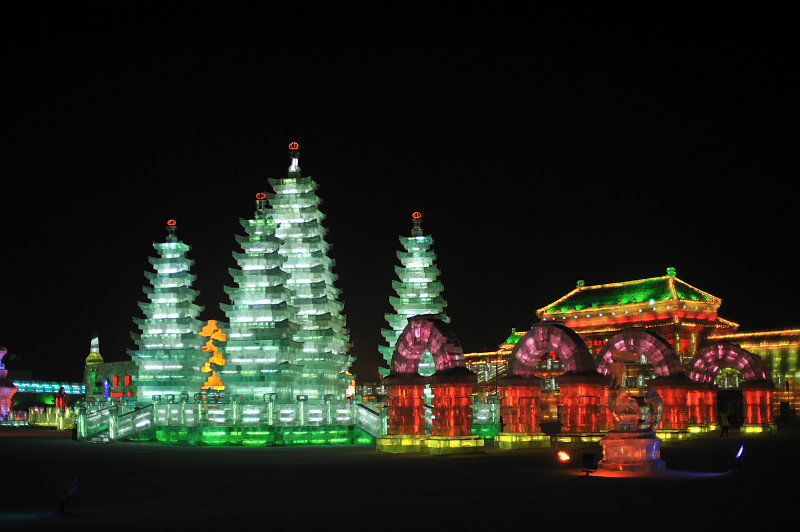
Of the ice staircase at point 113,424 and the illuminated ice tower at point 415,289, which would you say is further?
the illuminated ice tower at point 415,289

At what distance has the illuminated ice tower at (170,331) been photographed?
54.1m

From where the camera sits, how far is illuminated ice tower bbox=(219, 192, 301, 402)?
158ft

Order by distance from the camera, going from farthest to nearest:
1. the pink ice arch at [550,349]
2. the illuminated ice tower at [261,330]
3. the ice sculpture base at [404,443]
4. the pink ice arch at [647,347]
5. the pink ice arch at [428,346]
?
1. the illuminated ice tower at [261,330]
2. the pink ice arch at [647,347]
3. the pink ice arch at [550,349]
4. the ice sculpture base at [404,443]
5. the pink ice arch at [428,346]

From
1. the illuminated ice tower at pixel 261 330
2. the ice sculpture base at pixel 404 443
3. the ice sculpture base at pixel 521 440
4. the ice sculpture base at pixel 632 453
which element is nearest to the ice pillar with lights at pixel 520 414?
the ice sculpture base at pixel 521 440

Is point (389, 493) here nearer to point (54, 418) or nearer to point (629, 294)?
point (54, 418)

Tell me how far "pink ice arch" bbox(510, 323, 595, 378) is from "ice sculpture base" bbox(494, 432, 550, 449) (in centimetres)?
205

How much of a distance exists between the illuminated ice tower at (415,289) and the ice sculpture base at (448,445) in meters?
25.1

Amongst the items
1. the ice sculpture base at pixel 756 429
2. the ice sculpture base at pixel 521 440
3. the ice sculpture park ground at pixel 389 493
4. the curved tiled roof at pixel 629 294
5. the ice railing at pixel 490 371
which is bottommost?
the ice sculpture base at pixel 756 429

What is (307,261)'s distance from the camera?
55.1 meters

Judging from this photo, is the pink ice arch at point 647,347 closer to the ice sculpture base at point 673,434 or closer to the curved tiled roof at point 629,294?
the ice sculpture base at point 673,434

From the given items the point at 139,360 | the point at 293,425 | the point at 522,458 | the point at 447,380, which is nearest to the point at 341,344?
the point at 139,360

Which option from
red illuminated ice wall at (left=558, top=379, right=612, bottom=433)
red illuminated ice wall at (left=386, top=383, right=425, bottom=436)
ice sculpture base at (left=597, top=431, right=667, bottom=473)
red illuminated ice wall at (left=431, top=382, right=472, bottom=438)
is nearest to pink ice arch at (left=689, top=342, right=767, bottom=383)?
red illuminated ice wall at (left=558, top=379, right=612, bottom=433)

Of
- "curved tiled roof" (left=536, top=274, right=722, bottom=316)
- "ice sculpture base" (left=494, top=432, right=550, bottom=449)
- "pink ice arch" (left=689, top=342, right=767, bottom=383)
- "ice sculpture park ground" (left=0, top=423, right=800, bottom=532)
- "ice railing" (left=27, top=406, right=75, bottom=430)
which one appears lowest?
"ice railing" (left=27, top=406, right=75, bottom=430)

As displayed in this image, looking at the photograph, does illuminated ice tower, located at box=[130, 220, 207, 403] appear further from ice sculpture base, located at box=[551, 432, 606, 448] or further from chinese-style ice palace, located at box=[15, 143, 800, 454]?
ice sculpture base, located at box=[551, 432, 606, 448]
